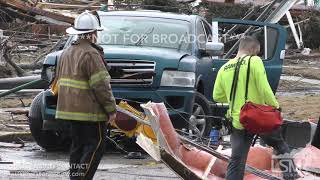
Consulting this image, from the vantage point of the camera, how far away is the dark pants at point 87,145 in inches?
261

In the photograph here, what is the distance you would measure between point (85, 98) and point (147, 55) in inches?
132

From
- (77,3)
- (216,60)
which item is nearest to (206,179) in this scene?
(216,60)

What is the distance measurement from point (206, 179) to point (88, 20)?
6.35 feet

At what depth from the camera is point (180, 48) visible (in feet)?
35.2

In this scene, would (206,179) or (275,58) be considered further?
(275,58)

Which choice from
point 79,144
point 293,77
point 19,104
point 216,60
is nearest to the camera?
point 79,144

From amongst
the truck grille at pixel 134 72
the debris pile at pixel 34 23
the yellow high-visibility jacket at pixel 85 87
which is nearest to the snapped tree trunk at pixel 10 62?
the debris pile at pixel 34 23

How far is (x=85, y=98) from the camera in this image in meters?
6.56

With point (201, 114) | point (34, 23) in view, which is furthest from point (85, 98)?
point (34, 23)

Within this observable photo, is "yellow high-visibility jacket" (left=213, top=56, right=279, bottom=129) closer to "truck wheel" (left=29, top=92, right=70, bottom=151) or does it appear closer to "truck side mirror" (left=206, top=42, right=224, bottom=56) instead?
"truck side mirror" (left=206, top=42, right=224, bottom=56)

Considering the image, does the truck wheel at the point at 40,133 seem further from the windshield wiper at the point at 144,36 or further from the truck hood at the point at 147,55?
the windshield wiper at the point at 144,36

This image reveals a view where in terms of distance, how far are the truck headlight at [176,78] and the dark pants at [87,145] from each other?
318 centimetres

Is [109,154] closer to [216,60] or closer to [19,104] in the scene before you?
[216,60]

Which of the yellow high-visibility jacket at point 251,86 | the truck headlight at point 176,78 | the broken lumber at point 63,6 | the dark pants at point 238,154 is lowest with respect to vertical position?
the dark pants at point 238,154
